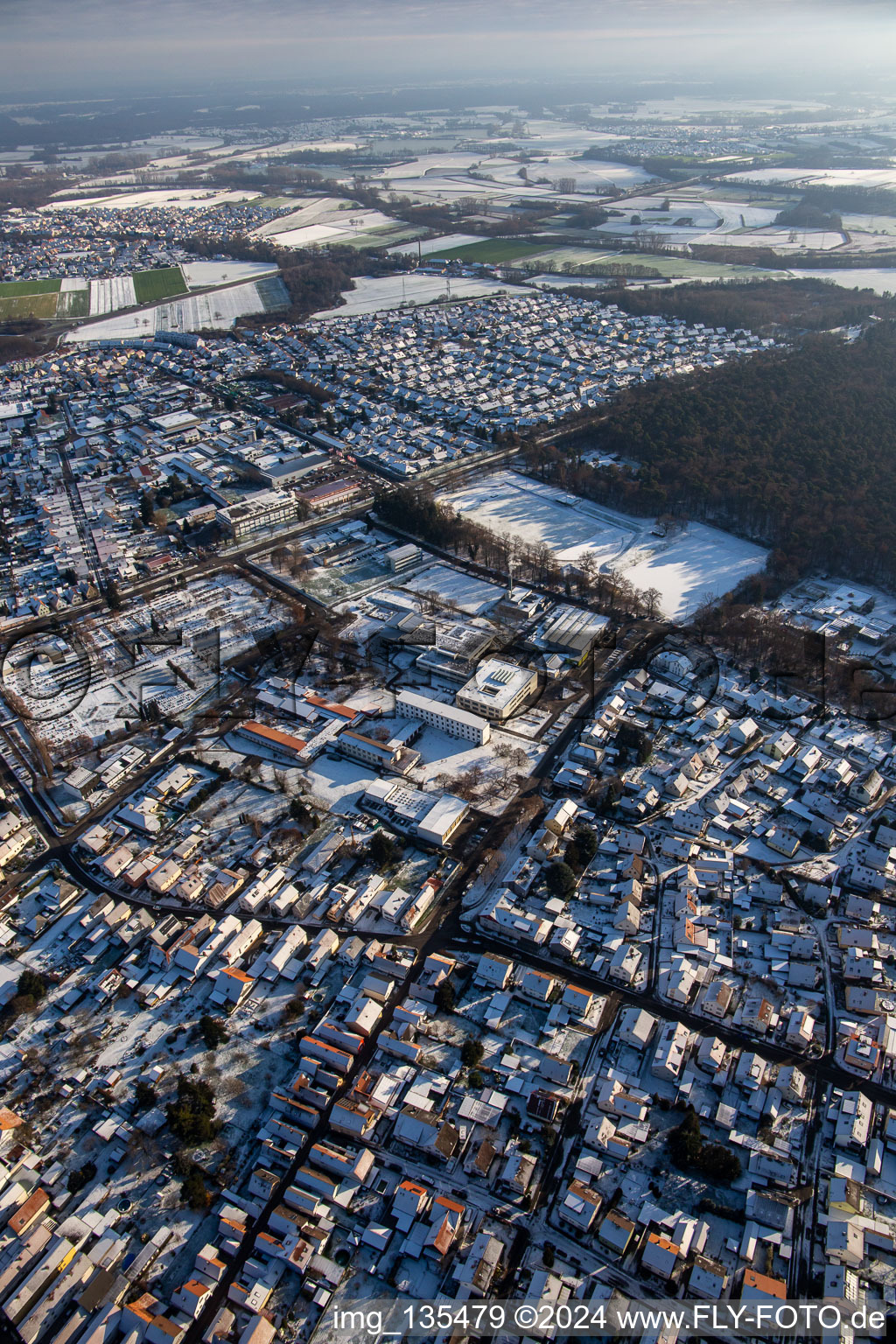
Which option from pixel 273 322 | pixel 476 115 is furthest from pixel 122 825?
pixel 476 115

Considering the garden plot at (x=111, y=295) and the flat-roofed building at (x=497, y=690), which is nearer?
the flat-roofed building at (x=497, y=690)

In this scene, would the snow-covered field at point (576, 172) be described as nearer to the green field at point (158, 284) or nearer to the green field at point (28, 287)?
the green field at point (158, 284)

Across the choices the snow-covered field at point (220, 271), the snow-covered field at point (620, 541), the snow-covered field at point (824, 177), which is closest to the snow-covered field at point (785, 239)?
the snow-covered field at point (824, 177)

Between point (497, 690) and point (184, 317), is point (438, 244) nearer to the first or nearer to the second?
point (184, 317)

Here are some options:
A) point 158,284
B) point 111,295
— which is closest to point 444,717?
point 111,295

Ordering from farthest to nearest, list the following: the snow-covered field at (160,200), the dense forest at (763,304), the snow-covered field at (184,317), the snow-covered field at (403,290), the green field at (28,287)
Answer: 1. the snow-covered field at (160,200)
2. the green field at (28,287)
3. the snow-covered field at (403,290)
4. the snow-covered field at (184,317)
5. the dense forest at (763,304)

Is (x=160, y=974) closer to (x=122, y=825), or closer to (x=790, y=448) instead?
(x=122, y=825)

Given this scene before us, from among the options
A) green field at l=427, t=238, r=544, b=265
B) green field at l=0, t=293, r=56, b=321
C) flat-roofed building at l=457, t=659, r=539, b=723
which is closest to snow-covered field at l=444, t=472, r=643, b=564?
flat-roofed building at l=457, t=659, r=539, b=723
